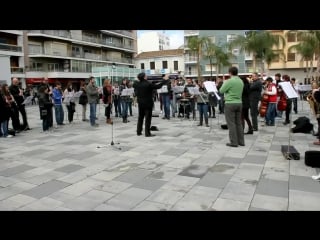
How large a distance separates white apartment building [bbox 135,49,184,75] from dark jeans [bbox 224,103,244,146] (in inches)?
2038

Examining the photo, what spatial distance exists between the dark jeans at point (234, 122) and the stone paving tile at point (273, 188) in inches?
104

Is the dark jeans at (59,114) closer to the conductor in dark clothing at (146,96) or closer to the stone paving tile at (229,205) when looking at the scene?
the conductor in dark clothing at (146,96)

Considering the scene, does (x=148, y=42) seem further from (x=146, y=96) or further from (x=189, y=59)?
(x=146, y=96)

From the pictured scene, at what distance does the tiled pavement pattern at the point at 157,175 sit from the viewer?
4.15m

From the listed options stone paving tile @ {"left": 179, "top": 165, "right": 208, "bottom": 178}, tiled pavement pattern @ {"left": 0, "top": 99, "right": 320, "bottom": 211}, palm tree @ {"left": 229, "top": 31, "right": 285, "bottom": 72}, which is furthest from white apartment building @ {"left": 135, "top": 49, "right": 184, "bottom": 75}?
stone paving tile @ {"left": 179, "top": 165, "right": 208, "bottom": 178}

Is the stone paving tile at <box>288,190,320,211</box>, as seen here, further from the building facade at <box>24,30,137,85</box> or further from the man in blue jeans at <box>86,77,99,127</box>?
the building facade at <box>24,30,137,85</box>

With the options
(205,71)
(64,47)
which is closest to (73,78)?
(64,47)

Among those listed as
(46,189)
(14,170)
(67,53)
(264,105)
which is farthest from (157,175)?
(67,53)

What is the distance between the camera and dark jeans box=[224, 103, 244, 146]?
24.8ft
